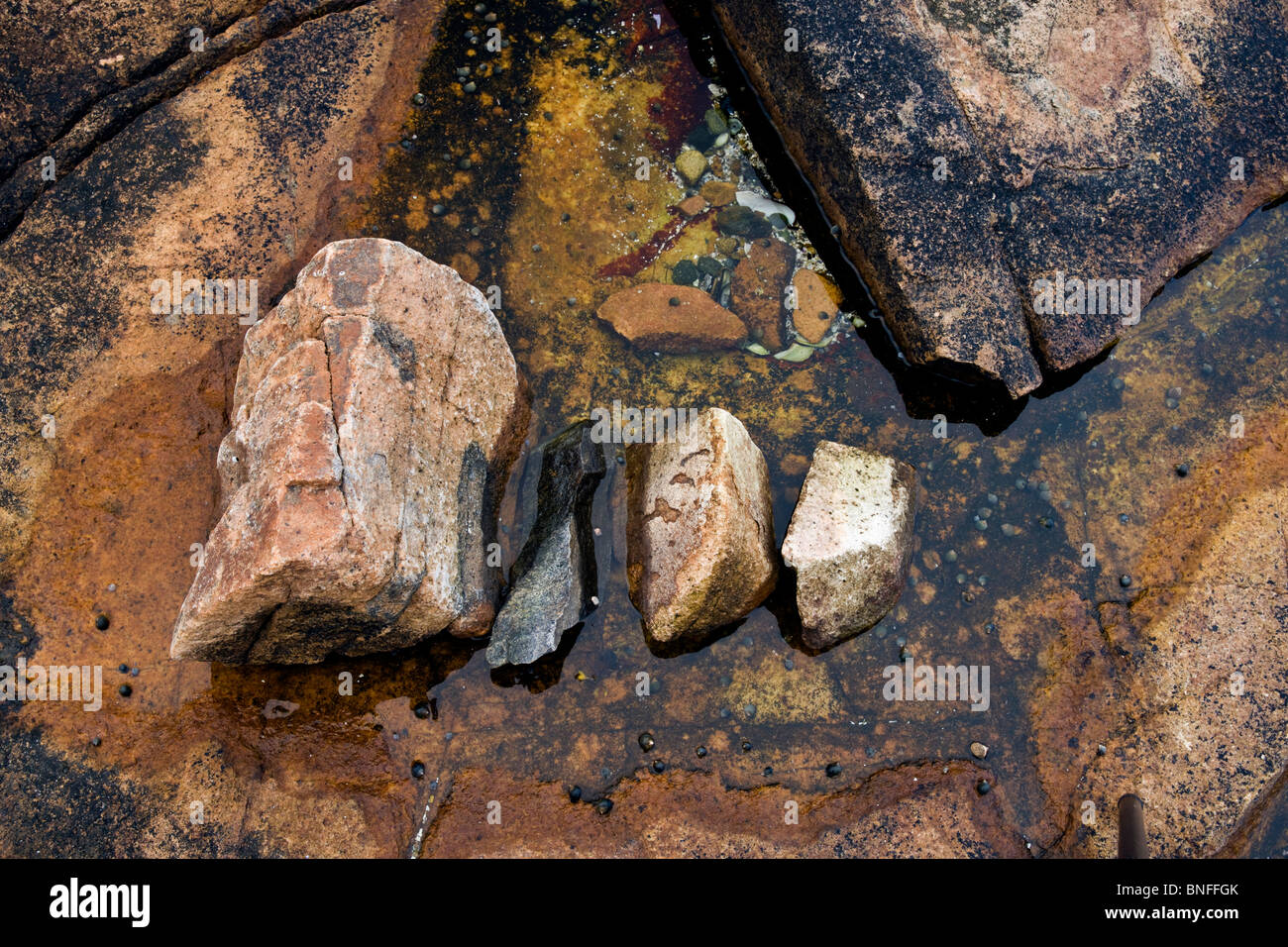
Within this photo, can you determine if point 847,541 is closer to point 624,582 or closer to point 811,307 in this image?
point 624,582

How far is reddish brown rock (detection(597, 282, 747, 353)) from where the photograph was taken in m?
4.40

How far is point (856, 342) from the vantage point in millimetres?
4480

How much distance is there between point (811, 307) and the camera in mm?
4523

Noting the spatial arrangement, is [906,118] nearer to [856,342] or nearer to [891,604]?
[856,342]

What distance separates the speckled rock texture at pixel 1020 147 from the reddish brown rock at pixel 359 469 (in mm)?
1912

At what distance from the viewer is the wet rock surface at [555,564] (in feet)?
12.6

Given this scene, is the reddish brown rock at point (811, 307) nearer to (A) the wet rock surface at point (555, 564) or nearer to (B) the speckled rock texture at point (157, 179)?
(A) the wet rock surface at point (555, 564)

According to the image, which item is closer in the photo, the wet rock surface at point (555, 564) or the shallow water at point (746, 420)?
the wet rock surface at point (555, 564)

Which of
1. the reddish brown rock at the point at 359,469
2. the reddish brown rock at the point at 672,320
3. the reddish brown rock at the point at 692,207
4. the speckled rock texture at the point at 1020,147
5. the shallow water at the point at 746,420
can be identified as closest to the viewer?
the reddish brown rock at the point at 359,469

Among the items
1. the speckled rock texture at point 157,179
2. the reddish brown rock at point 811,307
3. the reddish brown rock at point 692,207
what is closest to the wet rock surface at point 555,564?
the reddish brown rock at point 811,307

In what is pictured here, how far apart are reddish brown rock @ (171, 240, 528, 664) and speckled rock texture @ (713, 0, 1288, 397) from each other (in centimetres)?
191

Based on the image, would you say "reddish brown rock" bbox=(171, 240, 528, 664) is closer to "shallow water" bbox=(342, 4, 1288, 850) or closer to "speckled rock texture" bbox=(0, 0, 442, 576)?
"shallow water" bbox=(342, 4, 1288, 850)

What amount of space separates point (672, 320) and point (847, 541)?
1370mm

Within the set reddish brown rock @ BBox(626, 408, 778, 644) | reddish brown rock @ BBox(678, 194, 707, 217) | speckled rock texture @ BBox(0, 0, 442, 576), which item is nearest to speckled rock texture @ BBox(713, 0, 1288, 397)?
reddish brown rock @ BBox(678, 194, 707, 217)
